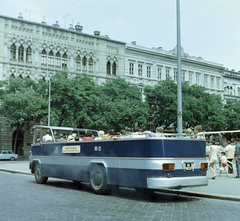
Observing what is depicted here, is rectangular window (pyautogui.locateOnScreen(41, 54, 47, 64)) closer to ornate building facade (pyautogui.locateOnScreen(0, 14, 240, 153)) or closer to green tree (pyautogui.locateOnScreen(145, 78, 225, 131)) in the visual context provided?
ornate building facade (pyautogui.locateOnScreen(0, 14, 240, 153))

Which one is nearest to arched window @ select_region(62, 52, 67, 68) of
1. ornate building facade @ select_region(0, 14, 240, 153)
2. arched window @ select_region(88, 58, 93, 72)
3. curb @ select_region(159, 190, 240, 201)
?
ornate building facade @ select_region(0, 14, 240, 153)

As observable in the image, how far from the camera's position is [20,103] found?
37875 mm

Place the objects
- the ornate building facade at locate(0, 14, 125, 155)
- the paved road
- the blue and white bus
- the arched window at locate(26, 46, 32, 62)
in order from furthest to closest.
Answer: the arched window at locate(26, 46, 32, 62)
the ornate building facade at locate(0, 14, 125, 155)
the blue and white bus
the paved road

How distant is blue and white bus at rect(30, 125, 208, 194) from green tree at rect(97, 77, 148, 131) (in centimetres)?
2748

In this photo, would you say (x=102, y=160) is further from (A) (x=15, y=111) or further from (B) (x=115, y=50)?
(B) (x=115, y=50)

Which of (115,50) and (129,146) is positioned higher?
(115,50)

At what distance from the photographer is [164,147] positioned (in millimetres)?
9734

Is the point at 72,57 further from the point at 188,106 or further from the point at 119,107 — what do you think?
the point at 188,106

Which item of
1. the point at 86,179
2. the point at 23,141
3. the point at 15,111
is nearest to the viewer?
the point at 86,179

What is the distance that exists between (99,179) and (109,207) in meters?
2.45

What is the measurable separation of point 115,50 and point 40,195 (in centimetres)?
4387

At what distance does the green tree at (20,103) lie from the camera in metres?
38.1

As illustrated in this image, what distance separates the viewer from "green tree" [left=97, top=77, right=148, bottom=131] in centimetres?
4041

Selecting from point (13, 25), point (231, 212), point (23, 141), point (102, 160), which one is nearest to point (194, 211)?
point (231, 212)
